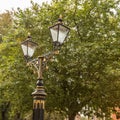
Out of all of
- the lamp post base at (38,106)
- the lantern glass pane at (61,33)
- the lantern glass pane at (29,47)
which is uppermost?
the lantern glass pane at (61,33)

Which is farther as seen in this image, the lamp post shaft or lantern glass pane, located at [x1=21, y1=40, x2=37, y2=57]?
lantern glass pane, located at [x1=21, y1=40, x2=37, y2=57]

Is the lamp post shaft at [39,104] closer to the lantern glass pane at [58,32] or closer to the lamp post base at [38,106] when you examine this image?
the lamp post base at [38,106]

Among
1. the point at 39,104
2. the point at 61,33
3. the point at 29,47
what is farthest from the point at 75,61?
the point at 39,104

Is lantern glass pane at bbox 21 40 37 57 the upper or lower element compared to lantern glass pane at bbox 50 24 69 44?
lower

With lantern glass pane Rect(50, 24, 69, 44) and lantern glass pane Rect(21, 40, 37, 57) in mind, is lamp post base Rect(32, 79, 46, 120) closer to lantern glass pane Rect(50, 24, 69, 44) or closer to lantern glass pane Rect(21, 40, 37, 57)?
lantern glass pane Rect(50, 24, 69, 44)

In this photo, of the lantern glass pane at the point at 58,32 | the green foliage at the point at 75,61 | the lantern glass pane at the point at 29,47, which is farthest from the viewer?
the green foliage at the point at 75,61

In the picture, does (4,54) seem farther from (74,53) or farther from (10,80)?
(74,53)

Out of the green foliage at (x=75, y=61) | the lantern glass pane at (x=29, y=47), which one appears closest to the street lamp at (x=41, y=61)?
the lantern glass pane at (x=29, y=47)

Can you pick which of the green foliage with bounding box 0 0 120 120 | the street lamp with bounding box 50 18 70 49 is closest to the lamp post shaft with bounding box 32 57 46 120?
the street lamp with bounding box 50 18 70 49

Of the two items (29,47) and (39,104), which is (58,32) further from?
(39,104)

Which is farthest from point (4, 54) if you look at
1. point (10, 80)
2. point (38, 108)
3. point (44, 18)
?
point (38, 108)

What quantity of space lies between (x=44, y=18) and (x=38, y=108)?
13.5 meters

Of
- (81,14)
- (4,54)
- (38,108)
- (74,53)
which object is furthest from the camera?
(4,54)

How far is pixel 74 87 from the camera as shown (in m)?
20.4
